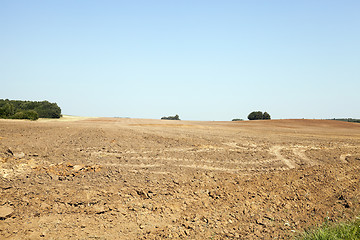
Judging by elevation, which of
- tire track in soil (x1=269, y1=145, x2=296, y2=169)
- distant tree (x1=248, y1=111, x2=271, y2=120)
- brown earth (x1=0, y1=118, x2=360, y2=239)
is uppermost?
distant tree (x1=248, y1=111, x2=271, y2=120)

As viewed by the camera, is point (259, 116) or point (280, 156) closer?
point (280, 156)

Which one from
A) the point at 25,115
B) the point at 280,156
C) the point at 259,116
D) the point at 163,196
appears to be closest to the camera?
the point at 163,196

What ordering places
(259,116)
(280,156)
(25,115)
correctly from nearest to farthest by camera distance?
(280,156), (25,115), (259,116)

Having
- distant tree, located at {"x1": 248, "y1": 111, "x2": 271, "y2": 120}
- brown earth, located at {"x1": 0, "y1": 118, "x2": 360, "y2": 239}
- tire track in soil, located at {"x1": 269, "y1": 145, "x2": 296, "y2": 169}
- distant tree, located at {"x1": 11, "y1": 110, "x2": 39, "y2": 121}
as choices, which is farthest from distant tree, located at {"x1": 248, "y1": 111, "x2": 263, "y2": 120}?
brown earth, located at {"x1": 0, "y1": 118, "x2": 360, "y2": 239}

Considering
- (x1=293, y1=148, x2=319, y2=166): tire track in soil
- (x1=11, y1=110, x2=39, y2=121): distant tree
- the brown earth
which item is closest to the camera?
the brown earth

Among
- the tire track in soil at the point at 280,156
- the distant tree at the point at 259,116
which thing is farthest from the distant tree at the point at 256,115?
the tire track in soil at the point at 280,156

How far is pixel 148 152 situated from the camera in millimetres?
11336

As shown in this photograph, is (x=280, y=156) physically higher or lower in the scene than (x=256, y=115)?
lower

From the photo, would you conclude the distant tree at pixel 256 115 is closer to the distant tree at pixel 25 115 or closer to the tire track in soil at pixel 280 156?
the distant tree at pixel 25 115

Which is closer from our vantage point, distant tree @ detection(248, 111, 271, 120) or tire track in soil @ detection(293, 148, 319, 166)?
tire track in soil @ detection(293, 148, 319, 166)

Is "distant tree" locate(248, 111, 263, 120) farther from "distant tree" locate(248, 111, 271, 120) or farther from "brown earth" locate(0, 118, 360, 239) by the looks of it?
"brown earth" locate(0, 118, 360, 239)

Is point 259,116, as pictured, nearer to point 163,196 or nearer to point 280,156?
point 280,156

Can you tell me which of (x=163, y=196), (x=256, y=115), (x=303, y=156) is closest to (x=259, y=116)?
(x=256, y=115)

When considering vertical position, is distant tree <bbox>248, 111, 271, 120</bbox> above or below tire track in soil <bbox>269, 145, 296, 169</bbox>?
above
